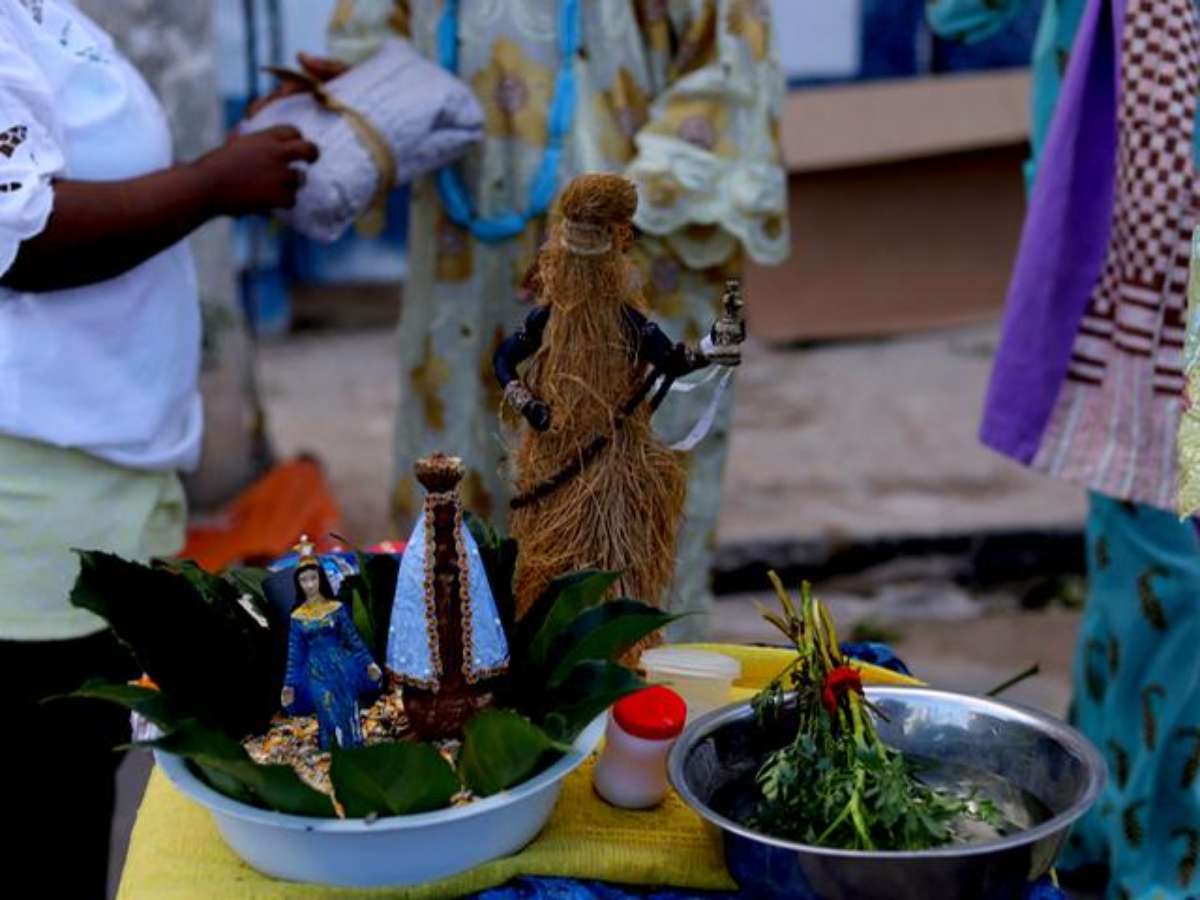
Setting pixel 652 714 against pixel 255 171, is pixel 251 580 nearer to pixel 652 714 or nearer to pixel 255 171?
pixel 652 714

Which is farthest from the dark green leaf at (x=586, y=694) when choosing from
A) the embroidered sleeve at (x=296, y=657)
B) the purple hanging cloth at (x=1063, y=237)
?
the purple hanging cloth at (x=1063, y=237)

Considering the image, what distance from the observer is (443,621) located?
62.2 inches

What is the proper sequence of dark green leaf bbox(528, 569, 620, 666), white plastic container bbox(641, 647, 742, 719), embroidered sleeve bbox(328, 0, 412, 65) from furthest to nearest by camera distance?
1. embroidered sleeve bbox(328, 0, 412, 65)
2. white plastic container bbox(641, 647, 742, 719)
3. dark green leaf bbox(528, 569, 620, 666)

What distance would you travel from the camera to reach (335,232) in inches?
105

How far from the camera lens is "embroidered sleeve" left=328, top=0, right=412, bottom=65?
119 inches

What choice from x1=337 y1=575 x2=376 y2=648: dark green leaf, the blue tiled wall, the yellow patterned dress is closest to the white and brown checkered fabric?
the yellow patterned dress

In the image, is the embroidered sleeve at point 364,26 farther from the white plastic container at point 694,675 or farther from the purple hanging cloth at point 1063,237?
the white plastic container at point 694,675

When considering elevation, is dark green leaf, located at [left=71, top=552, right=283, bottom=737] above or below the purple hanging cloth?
below

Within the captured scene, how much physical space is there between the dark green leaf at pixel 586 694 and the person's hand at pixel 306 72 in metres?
1.42

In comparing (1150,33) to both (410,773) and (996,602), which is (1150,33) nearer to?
(410,773)

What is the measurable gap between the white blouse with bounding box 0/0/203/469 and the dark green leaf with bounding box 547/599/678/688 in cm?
84

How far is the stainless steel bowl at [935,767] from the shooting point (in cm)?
147

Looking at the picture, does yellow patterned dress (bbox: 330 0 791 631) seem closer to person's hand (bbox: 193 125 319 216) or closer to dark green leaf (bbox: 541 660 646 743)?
person's hand (bbox: 193 125 319 216)

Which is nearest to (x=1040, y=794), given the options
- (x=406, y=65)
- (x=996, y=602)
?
(x=406, y=65)
